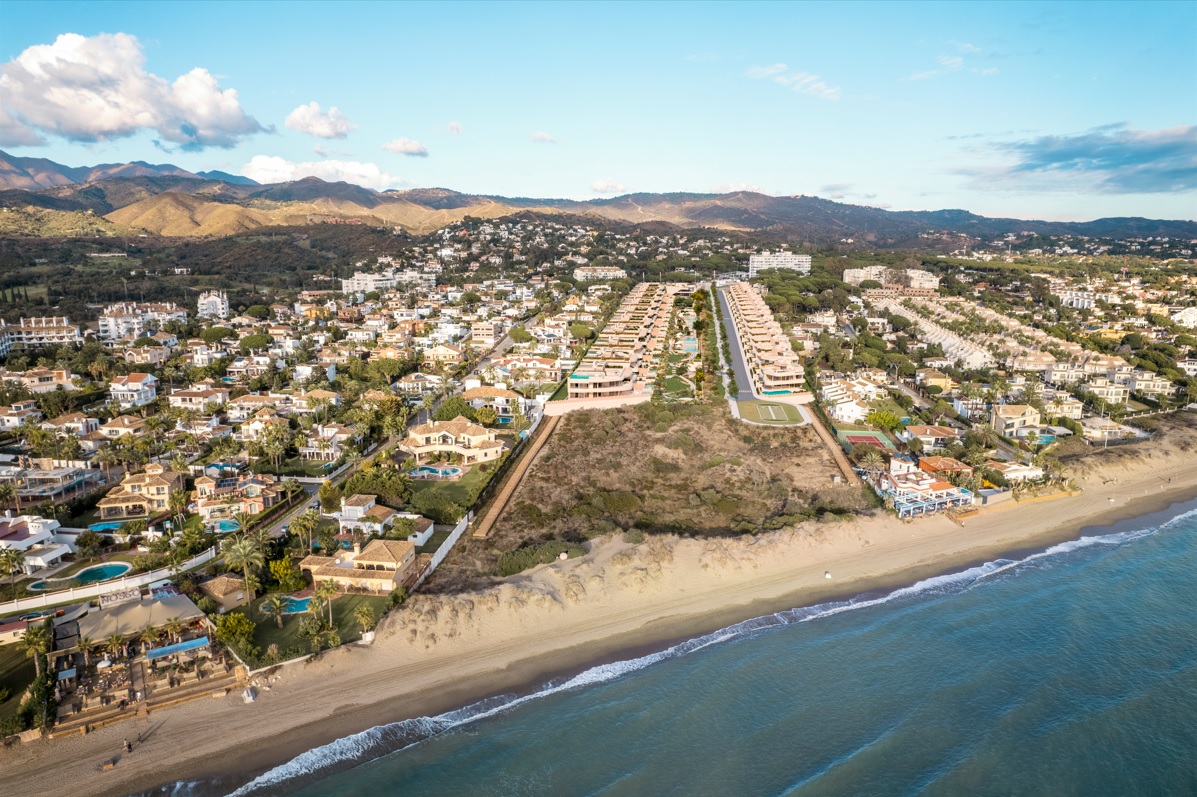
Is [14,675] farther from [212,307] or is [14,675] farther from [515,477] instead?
[212,307]

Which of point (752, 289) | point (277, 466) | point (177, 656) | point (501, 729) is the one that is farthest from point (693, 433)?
point (752, 289)

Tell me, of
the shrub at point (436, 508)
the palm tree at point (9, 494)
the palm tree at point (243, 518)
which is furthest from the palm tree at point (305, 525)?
the palm tree at point (9, 494)

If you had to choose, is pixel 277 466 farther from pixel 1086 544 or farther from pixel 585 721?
pixel 1086 544

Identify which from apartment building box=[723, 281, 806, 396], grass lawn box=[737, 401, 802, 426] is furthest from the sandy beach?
apartment building box=[723, 281, 806, 396]

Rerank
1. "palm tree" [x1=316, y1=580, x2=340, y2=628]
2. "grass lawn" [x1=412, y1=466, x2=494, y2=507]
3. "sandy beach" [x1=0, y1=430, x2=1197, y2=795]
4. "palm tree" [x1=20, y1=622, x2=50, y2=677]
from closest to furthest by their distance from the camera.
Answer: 1. "sandy beach" [x1=0, y1=430, x2=1197, y2=795]
2. "palm tree" [x1=20, y1=622, x2=50, y2=677]
3. "palm tree" [x1=316, y1=580, x2=340, y2=628]
4. "grass lawn" [x1=412, y1=466, x2=494, y2=507]

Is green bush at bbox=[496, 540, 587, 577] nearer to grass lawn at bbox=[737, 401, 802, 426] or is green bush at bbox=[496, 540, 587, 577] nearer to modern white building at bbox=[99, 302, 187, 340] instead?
grass lawn at bbox=[737, 401, 802, 426]

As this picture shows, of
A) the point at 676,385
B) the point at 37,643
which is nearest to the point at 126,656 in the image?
the point at 37,643
